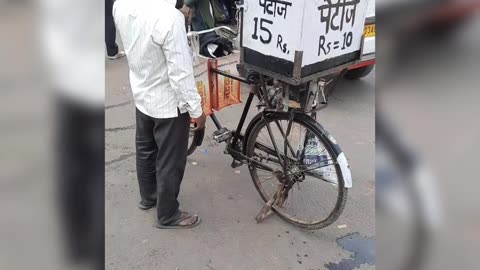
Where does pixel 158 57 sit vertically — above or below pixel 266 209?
above

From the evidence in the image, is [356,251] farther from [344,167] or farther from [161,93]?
[161,93]

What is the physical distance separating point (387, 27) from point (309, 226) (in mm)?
2484

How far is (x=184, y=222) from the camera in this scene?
324 cm

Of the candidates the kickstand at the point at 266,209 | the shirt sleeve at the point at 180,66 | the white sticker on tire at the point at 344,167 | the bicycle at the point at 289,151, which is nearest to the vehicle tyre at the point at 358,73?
the bicycle at the point at 289,151

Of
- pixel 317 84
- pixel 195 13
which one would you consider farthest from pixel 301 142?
pixel 195 13

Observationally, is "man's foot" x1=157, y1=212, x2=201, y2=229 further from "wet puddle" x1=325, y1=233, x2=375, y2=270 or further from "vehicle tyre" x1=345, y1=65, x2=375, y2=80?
"vehicle tyre" x1=345, y1=65, x2=375, y2=80

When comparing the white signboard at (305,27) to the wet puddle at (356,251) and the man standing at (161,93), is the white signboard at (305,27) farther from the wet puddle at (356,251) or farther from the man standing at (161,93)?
the wet puddle at (356,251)

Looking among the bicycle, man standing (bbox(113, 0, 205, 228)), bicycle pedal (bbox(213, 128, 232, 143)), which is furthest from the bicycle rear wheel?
man standing (bbox(113, 0, 205, 228))

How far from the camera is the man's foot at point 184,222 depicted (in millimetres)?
3221

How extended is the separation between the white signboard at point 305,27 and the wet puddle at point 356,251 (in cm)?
125

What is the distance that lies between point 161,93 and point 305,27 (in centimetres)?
94

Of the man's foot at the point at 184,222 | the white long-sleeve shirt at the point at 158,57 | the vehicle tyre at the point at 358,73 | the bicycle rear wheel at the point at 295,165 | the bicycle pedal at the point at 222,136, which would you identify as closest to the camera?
the white long-sleeve shirt at the point at 158,57

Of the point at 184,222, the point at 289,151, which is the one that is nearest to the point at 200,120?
the point at 289,151

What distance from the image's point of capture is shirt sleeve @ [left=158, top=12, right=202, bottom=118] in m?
2.58
